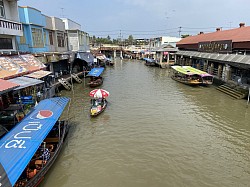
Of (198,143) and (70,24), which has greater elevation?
(70,24)

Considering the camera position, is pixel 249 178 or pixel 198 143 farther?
pixel 198 143

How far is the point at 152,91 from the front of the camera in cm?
2762

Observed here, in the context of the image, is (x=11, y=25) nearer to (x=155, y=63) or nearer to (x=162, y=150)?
(x=162, y=150)

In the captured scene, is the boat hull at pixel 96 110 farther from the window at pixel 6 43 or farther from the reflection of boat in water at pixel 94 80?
the window at pixel 6 43

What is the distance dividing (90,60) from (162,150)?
28064mm

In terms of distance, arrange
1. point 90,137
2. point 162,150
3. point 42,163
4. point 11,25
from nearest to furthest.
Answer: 1. point 42,163
2. point 162,150
3. point 90,137
4. point 11,25

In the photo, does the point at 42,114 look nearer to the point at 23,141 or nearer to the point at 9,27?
the point at 23,141

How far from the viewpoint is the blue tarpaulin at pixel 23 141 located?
7020 mm

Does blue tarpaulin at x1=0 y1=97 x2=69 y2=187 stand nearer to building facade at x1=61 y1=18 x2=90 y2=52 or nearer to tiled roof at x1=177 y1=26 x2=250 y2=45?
tiled roof at x1=177 y1=26 x2=250 y2=45

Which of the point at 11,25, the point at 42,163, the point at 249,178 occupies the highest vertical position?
the point at 11,25

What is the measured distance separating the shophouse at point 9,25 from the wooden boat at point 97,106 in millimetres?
10909

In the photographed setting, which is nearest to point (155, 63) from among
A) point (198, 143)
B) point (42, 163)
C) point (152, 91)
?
point (152, 91)

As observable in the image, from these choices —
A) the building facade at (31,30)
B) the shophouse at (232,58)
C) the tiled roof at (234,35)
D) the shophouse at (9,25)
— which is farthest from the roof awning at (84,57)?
the tiled roof at (234,35)

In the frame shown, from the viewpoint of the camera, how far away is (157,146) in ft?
43.0
